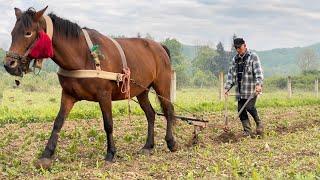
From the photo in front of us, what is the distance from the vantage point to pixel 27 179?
21.1ft

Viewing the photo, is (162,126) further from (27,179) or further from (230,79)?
(27,179)

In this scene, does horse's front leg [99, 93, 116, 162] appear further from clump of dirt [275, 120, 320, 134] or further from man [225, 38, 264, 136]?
clump of dirt [275, 120, 320, 134]

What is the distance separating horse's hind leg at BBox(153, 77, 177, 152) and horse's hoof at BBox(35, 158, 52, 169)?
264 centimetres

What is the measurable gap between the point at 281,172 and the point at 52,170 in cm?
329

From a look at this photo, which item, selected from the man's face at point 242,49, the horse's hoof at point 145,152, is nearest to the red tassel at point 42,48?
the horse's hoof at point 145,152

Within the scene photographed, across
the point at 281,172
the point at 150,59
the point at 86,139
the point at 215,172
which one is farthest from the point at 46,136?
the point at 281,172

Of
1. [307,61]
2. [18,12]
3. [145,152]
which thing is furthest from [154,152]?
[307,61]

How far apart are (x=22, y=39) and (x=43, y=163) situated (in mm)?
1777

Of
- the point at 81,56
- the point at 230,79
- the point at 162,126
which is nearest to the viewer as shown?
the point at 81,56

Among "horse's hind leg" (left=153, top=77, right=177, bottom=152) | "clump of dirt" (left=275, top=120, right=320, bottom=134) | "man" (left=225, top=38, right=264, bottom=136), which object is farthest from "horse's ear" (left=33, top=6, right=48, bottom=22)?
"clump of dirt" (left=275, top=120, right=320, bottom=134)

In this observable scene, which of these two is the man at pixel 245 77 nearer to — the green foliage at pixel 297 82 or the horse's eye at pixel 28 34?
the horse's eye at pixel 28 34

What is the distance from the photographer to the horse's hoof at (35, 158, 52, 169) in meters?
7.13

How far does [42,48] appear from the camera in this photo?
7.02 meters

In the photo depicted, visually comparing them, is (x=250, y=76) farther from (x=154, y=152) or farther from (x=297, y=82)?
(x=297, y=82)
